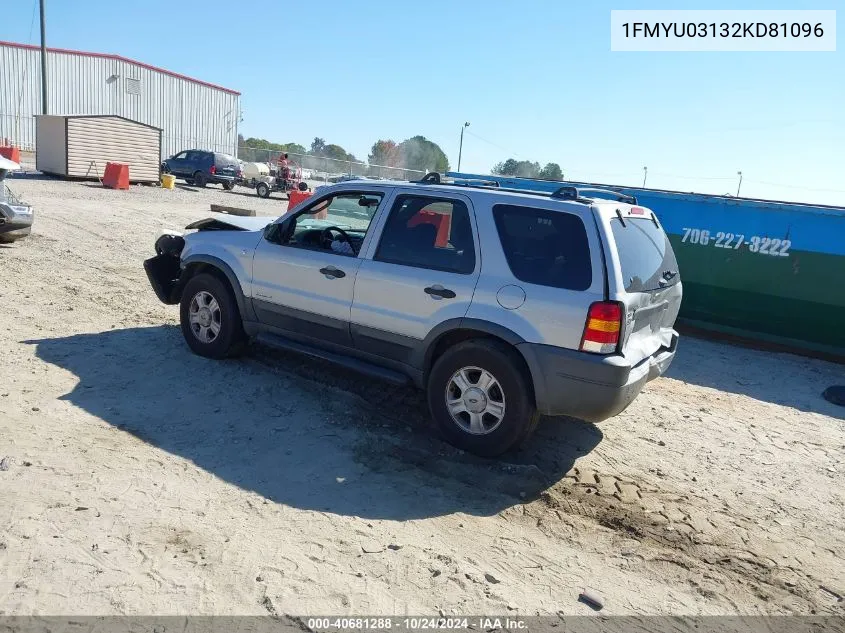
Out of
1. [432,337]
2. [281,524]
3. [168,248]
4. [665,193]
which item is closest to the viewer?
[281,524]

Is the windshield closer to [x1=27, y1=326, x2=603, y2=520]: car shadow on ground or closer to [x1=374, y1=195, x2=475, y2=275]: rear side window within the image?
[x1=374, y1=195, x2=475, y2=275]: rear side window

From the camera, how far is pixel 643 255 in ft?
15.3

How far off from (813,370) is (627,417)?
3.46m

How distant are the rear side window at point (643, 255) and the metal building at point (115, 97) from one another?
34280 millimetres

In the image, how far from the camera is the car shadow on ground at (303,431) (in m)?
4.11

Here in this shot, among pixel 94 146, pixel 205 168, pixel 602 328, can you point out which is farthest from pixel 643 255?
pixel 205 168

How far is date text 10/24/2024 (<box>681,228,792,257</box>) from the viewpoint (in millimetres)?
8430

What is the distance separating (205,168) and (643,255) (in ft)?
91.0

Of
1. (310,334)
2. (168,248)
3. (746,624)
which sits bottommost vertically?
(746,624)

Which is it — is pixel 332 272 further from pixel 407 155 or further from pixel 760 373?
pixel 407 155

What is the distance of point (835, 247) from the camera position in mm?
8086

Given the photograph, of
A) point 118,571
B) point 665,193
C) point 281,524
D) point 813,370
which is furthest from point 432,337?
point 665,193

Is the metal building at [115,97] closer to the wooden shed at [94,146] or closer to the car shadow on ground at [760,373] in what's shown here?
the wooden shed at [94,146]

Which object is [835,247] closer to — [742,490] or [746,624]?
[742,490]
